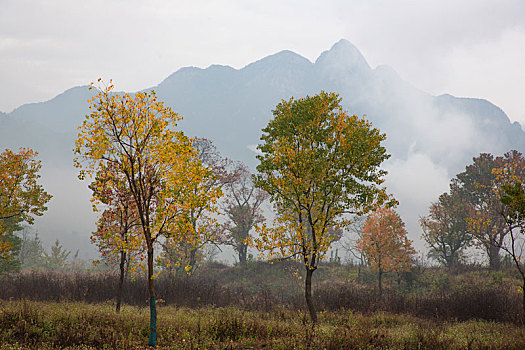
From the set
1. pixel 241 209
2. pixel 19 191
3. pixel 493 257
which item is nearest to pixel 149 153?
pixel 19 191

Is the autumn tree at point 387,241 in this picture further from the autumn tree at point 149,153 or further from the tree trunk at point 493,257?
the autumn tree at point 149,153

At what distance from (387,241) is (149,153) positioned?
20.4m

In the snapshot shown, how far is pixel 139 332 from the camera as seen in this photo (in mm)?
9758

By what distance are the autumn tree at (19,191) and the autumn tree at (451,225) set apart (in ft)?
111

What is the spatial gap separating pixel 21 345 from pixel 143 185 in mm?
4828

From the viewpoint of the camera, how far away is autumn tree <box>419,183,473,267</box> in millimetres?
32781

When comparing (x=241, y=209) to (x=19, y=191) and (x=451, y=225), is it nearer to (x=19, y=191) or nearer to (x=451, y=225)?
(x=451, y=225)

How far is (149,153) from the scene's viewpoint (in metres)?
9.45

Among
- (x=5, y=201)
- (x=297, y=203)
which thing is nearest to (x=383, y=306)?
(x=297, y=203)

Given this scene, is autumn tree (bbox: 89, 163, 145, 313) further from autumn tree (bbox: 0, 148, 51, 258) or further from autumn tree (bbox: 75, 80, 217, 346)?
autumn tree (bbox: 0, 148, 51, 258)

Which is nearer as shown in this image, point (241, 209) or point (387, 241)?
point (387, 241)

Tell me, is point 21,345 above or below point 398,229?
below

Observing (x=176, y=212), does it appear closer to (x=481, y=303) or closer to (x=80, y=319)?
(x=80, y=319)

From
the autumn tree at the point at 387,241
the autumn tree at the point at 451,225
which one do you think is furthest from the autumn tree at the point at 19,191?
the autumn tree at the point at 451,225
